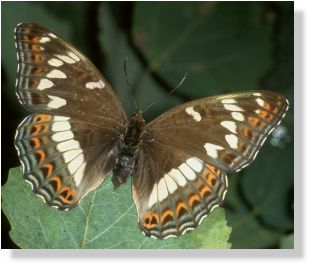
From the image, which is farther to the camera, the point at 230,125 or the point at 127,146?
the point at 127,146

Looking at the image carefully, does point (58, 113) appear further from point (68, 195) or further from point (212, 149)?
point (212, 149)

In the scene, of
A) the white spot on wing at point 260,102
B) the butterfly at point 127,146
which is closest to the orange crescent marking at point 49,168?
the butterfly at point 127,146

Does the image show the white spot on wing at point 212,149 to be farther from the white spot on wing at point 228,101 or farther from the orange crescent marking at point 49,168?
the orange crescent marking at point 49,168

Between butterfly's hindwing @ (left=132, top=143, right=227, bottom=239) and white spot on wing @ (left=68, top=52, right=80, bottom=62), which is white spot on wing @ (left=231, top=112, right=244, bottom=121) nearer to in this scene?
butterfly's hindwing @ (left=132, top=143, right=227, bottom=239)

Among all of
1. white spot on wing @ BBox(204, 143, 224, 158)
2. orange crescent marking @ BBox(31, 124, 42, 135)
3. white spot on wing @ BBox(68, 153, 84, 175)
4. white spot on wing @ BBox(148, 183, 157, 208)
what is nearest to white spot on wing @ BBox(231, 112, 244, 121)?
white spot on wing @ BBox(204, 143, 224, 158)

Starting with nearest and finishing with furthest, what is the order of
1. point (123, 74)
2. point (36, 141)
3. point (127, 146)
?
point (36, 141), point (127, 146), point (123, 74)

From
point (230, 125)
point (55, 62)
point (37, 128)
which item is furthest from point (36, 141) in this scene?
point (230, 125)
